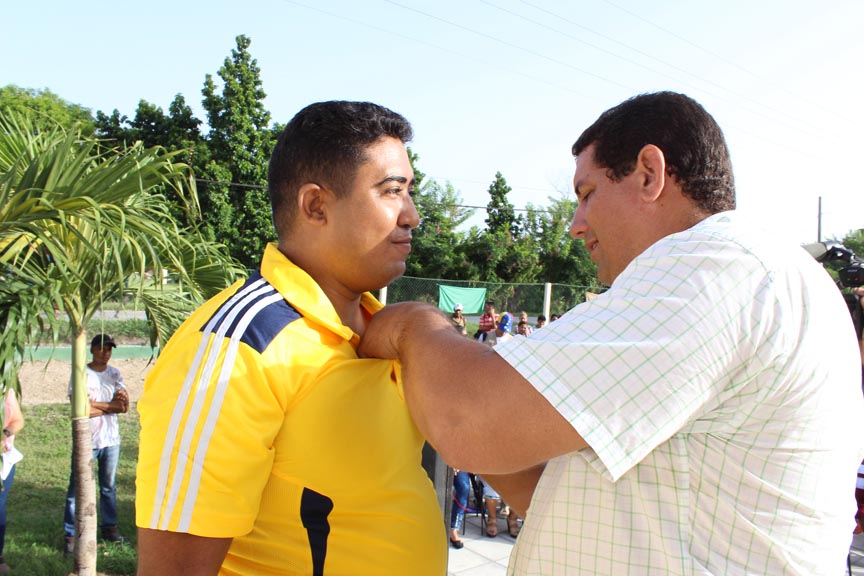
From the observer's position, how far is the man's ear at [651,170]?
1478 millimetres

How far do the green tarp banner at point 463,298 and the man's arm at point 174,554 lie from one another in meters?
13.0

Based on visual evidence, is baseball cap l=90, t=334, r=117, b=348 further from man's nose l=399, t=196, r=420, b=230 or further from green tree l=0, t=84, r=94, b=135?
green tree l=0, t=84, r=94, b=135

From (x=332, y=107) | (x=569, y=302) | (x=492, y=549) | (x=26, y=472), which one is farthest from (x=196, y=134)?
(x=332, y=107)

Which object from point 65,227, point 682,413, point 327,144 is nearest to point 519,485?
point 682,413

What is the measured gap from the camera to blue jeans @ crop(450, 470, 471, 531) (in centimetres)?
659

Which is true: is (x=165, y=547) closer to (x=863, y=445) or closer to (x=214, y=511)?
(x=214, y=511)

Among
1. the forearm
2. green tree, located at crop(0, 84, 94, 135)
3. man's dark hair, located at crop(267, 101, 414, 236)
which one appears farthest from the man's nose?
green tree, located at crop(0, 84, 94, 135)

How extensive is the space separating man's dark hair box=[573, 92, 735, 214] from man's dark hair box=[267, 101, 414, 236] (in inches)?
21.8

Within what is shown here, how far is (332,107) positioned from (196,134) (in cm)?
2223

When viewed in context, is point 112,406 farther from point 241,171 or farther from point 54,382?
point 241,171

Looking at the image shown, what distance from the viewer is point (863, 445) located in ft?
4.59

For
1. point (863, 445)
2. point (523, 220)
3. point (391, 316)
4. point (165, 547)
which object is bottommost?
point (165, 547)

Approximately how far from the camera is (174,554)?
1.25m

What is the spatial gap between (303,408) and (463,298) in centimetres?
1360
